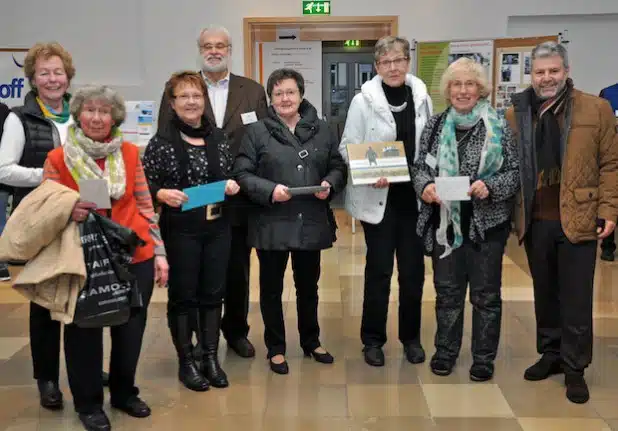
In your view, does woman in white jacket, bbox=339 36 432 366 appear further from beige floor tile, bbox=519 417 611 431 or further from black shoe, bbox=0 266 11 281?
black shoe, bbox=0 266 11 281

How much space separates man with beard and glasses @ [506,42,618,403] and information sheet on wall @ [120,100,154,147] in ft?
16.3

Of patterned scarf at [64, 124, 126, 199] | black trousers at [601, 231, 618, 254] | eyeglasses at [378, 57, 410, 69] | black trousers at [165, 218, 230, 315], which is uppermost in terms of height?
eyeglasses at [378, 57, 410, 69]

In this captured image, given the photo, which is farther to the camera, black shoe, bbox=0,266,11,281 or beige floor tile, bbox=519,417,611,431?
black shoe, bbox=0,266,11,281

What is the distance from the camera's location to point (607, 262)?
19.6 ft

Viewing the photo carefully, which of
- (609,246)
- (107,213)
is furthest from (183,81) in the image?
(609,246)

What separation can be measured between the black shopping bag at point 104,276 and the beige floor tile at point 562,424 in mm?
1811

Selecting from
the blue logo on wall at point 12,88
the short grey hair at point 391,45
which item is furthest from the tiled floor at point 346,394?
the blue logo on wall at point 12,88

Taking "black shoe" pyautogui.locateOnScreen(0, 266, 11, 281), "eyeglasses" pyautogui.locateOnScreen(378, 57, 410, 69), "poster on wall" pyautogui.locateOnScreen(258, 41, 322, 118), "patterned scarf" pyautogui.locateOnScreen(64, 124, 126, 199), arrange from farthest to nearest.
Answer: "poster on wall" pyautogui.locateOnScreen(258, 41, 322, 118) → "black shoe" pyautogui.locateOnScreen(0, 266, 11, 281) → "eyeglasses" pyautogui.locateOnScreen(378, 57, 410, 69) → "patterned scarf" pyautogui.locateOnScreen(64, 124, 126, 199)

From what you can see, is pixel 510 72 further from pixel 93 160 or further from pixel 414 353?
pixel 93 160

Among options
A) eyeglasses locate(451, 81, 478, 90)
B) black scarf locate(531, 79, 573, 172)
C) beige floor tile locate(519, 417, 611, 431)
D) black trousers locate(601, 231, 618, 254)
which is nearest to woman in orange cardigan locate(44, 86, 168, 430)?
eyeglasses locate(451, 81, 478, 90)

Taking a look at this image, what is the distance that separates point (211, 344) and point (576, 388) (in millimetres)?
1806

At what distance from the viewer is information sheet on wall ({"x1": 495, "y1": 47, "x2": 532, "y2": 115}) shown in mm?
7359

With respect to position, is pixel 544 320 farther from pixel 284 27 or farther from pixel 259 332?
pixel 284 27

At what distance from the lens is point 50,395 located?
299cm
